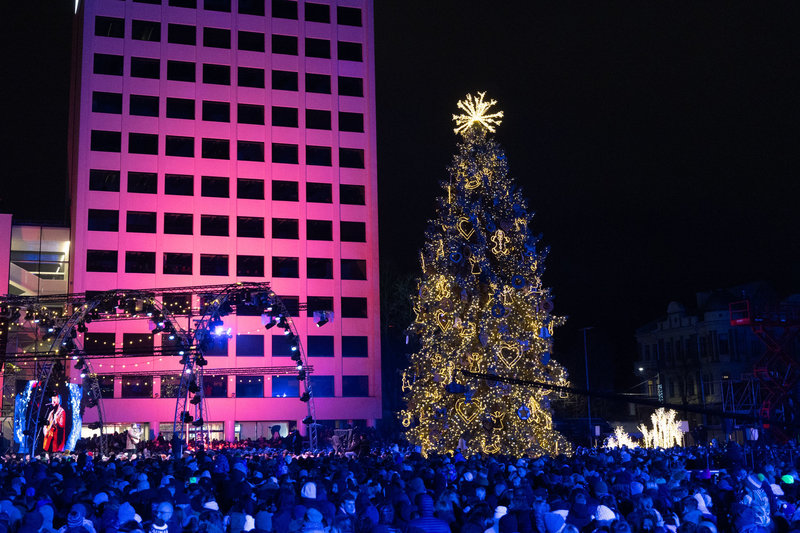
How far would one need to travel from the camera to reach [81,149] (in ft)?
207

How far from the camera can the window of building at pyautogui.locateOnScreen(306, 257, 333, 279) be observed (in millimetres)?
66562

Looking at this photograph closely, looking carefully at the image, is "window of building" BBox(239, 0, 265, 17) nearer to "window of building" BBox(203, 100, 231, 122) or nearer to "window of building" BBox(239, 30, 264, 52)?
"window of building" BBox(239, 30, 264, 52)

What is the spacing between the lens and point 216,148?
6638cm

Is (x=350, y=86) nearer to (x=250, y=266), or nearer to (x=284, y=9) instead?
(x=284, y=9)

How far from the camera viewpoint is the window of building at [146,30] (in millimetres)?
66188

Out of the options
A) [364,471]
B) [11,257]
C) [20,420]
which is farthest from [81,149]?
[364,471]

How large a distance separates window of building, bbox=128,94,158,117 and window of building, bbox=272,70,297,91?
27.1 ft

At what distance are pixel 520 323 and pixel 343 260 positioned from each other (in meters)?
36.7

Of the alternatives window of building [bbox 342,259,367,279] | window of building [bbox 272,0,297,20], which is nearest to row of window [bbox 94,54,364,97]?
window of building [bbox 272,0,297,20]

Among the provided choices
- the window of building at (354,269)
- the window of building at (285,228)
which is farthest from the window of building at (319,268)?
the window of building at (285,228)

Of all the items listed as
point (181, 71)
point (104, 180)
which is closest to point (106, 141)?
point (104, 180)

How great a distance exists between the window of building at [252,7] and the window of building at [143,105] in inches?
359

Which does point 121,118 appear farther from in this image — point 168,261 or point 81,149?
point 168,261

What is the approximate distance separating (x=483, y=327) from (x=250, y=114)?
40.1 metres
